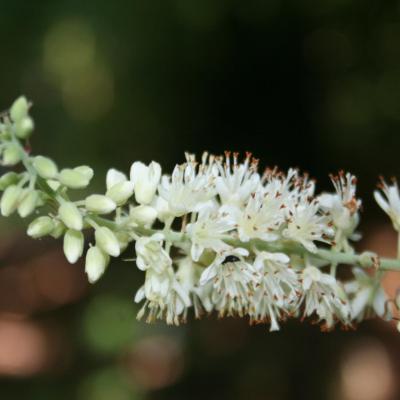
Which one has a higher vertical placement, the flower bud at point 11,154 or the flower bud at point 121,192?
the flower bud at point 11,154

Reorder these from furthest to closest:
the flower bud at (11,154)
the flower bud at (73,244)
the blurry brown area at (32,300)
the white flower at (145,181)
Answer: the blurry brown area at (32,300) < the white flower at (145,181) < the flower bud at (73,244) < the flower bud at (11,154)

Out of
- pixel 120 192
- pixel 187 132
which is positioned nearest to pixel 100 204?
pixel 120 192

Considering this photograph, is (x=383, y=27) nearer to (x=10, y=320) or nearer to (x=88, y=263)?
(x=10, y=320)

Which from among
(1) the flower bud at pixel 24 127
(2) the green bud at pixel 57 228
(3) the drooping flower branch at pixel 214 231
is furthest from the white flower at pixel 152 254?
(1) the flower bud at pixel 24 127

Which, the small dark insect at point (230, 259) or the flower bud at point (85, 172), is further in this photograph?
the small dark insect at point (230, 259)

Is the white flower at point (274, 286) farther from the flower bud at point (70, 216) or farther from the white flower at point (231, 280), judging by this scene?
the flower bud at point (70, 216)

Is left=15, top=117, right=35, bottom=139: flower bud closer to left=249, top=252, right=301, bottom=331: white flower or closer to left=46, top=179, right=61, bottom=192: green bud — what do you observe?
left=46, top=179, right=61, bottom=192: green bud

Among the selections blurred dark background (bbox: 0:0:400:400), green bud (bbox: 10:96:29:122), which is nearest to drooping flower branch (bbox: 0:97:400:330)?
green bud (bbox: 10:96:29:122)
